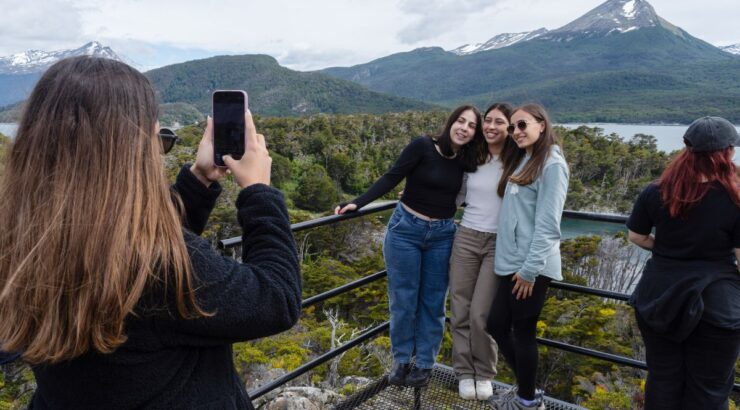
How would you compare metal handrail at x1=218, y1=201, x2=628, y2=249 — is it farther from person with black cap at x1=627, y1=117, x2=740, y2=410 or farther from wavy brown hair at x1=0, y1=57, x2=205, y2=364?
wavy brown hair at x1=0, y1=57, x2=205, y2=364

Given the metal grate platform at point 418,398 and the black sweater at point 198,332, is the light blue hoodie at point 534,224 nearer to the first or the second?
the metal grate platform at point 418,398

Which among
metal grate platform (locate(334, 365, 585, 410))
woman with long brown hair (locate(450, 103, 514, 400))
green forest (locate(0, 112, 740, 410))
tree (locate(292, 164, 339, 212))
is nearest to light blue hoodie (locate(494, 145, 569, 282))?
woman with long brown hair (locate(450, 103, 514, 400))

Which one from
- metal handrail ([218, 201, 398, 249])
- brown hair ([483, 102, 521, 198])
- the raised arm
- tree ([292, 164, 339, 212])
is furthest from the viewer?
tree ([292, 164, 339, 212])

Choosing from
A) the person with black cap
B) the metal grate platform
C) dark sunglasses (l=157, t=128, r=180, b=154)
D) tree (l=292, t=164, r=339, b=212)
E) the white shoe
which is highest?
dark sunglasses (l=157, t=128, r=180, b=154)

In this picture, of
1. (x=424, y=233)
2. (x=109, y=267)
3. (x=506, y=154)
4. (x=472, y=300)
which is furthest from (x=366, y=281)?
(x=109, y=267)

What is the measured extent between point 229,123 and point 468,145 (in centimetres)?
153

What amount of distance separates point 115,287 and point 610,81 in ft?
459

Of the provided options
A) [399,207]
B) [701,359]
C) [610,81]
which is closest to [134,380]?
[399,207]

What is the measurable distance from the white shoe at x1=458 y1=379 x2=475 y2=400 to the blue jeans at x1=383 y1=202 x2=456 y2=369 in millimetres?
170

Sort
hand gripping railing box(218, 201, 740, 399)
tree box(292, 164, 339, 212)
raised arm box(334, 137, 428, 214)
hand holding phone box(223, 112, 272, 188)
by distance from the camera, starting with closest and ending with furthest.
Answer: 1. hand holding phone box(223, 112, 272, 188)
2. hand gripping railing box(218, 201, 740, 399)
3. raised arm box(334, 137, 428, 214)
4. tree box(292, 164, 339, 212)

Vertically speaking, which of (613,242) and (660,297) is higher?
(660,297)

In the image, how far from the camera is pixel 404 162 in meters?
2.37

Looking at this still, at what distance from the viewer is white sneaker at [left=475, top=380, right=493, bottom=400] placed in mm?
2311

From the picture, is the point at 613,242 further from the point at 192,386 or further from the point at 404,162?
the point at 192,386
